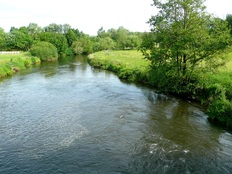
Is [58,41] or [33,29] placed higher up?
[33,29]

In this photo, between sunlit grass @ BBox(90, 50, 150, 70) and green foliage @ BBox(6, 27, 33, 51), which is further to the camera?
green foliage @ BBox(6, 27, 33, 51)

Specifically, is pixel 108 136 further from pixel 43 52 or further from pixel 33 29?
pixel 33 29

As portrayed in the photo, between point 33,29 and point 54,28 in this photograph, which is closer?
point 33,29

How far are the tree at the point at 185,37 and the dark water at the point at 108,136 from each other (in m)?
4.58

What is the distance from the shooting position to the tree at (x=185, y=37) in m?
23.8

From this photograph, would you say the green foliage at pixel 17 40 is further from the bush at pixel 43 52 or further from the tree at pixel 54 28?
the tree at pixel 54 28

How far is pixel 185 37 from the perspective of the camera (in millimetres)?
23672

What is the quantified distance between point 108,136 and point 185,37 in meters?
14.1

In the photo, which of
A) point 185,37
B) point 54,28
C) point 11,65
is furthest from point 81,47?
point 185,37

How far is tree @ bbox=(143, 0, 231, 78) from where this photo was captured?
2378 centimetres

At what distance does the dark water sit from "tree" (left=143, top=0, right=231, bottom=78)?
15.0 feet

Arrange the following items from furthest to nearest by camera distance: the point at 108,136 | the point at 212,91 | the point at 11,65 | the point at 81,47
Result: the point at 81,47 < the point at 11,65 < the point at 212,91 < the point at 108,136

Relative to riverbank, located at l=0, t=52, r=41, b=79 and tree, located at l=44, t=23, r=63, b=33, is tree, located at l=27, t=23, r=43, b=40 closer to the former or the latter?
tree, located at l=44, t=23, r=63, b=33

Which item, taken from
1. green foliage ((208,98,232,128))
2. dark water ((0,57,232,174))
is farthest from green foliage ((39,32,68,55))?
green foliage ((208,98,232,128))
